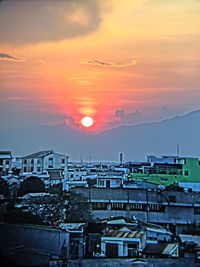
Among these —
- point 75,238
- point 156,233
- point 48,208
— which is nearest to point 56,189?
point 48,208

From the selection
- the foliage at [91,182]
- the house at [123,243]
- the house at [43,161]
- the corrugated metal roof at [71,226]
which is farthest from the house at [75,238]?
the house at [43,161]

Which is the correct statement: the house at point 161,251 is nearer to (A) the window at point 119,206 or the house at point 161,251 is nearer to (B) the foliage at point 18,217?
(A) the window at point 119,206

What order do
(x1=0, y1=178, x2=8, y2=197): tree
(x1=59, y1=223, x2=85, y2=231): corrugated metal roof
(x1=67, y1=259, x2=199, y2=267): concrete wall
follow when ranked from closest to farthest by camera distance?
(x1=67, y1=259, x2=199, y2=267): concrete wall
(x1=59, y1=223, x2=85, y2=231): corrugated metal roof
(x1=0, y1=178, x2=8, y2=197): tree

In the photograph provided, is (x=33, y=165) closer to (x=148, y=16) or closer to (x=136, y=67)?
(x=136, y=67)

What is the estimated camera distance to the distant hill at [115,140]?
8.91 ft

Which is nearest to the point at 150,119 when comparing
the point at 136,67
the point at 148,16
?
the point at 136,67

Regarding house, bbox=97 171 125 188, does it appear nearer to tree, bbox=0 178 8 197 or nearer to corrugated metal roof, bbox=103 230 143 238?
corrugated metal roof, bbox=103 230 143 238

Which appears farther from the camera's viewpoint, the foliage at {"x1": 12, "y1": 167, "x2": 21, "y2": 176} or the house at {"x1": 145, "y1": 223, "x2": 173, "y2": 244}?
the foliage at {"x1": 12, "y1": 167, "x2": 21, "y2": 176}

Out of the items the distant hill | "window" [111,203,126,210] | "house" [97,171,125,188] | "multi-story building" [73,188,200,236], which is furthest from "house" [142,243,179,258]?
the distant hill

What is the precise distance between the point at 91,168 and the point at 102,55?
1.99ft

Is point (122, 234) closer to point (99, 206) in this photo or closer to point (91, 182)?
point (99, 206)

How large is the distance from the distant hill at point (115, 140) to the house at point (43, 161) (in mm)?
31

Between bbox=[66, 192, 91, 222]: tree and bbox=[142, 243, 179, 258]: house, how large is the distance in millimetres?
357

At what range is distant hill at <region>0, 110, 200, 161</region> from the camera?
272cm
